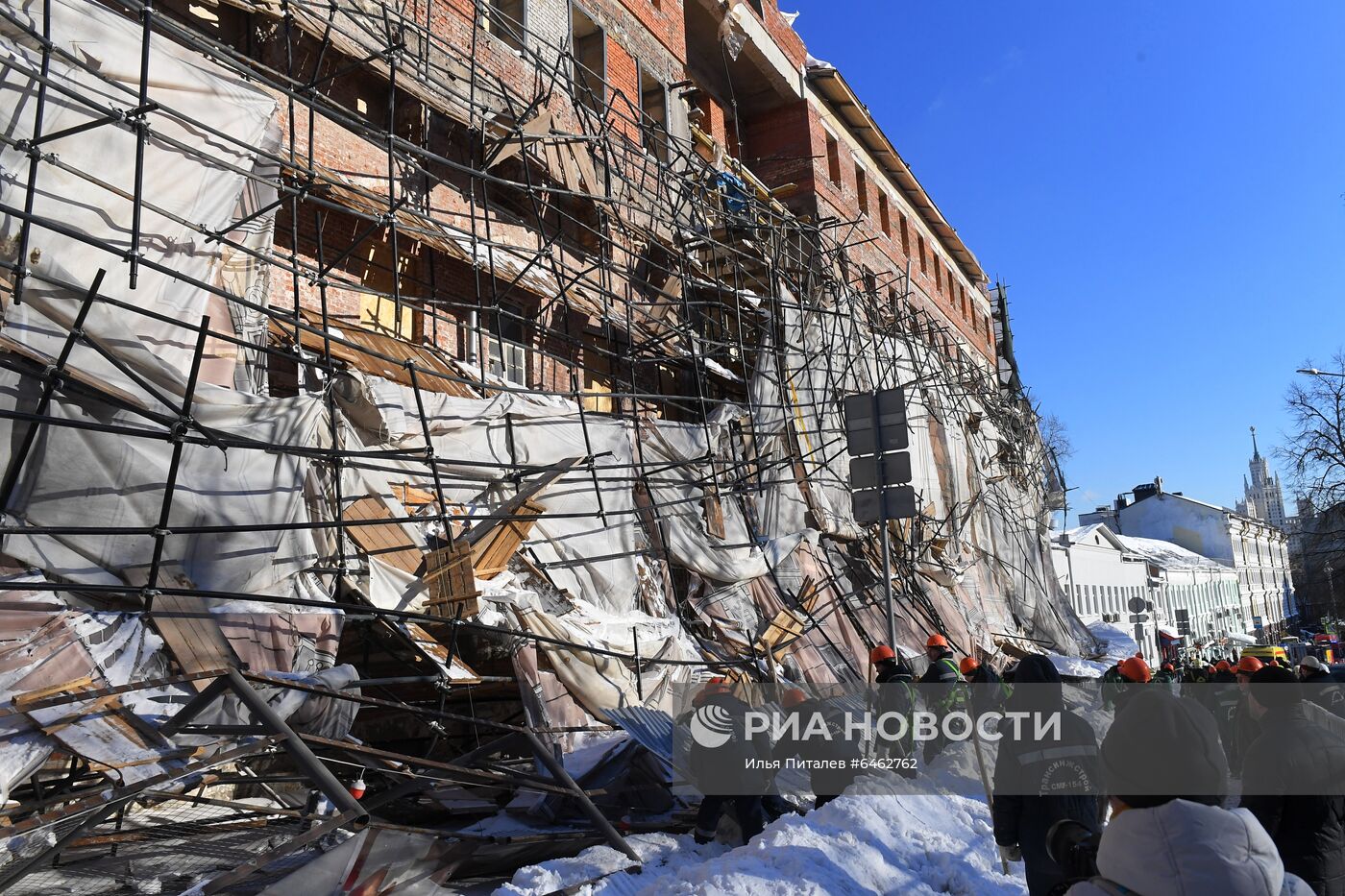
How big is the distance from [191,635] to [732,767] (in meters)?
3.88

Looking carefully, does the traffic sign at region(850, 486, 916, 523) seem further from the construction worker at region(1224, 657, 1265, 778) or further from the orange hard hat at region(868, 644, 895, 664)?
the construction worker at region(1224, 657, 1265, 778)

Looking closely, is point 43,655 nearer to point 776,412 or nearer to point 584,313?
point 584,313

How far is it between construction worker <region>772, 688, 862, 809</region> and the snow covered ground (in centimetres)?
72

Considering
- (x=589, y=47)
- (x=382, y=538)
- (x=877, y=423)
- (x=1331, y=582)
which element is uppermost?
(x=589, y=47)

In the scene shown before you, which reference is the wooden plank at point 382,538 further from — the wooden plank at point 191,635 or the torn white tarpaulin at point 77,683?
the torn white tarpaulin at point 77,683

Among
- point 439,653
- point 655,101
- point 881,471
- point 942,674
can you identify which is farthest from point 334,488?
point 655,101

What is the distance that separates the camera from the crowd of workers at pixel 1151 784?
7.72 feet

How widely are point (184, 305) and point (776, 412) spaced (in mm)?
9362

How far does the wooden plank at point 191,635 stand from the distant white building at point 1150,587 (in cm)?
2511

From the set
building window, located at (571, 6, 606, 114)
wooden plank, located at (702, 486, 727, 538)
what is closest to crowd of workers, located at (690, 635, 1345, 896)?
wooden plank, located at (702, 486, 727, 538)

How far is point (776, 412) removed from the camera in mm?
15086

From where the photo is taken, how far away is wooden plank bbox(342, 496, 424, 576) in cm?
832

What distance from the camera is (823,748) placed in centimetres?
790

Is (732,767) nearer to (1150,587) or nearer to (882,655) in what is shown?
(882,655)
